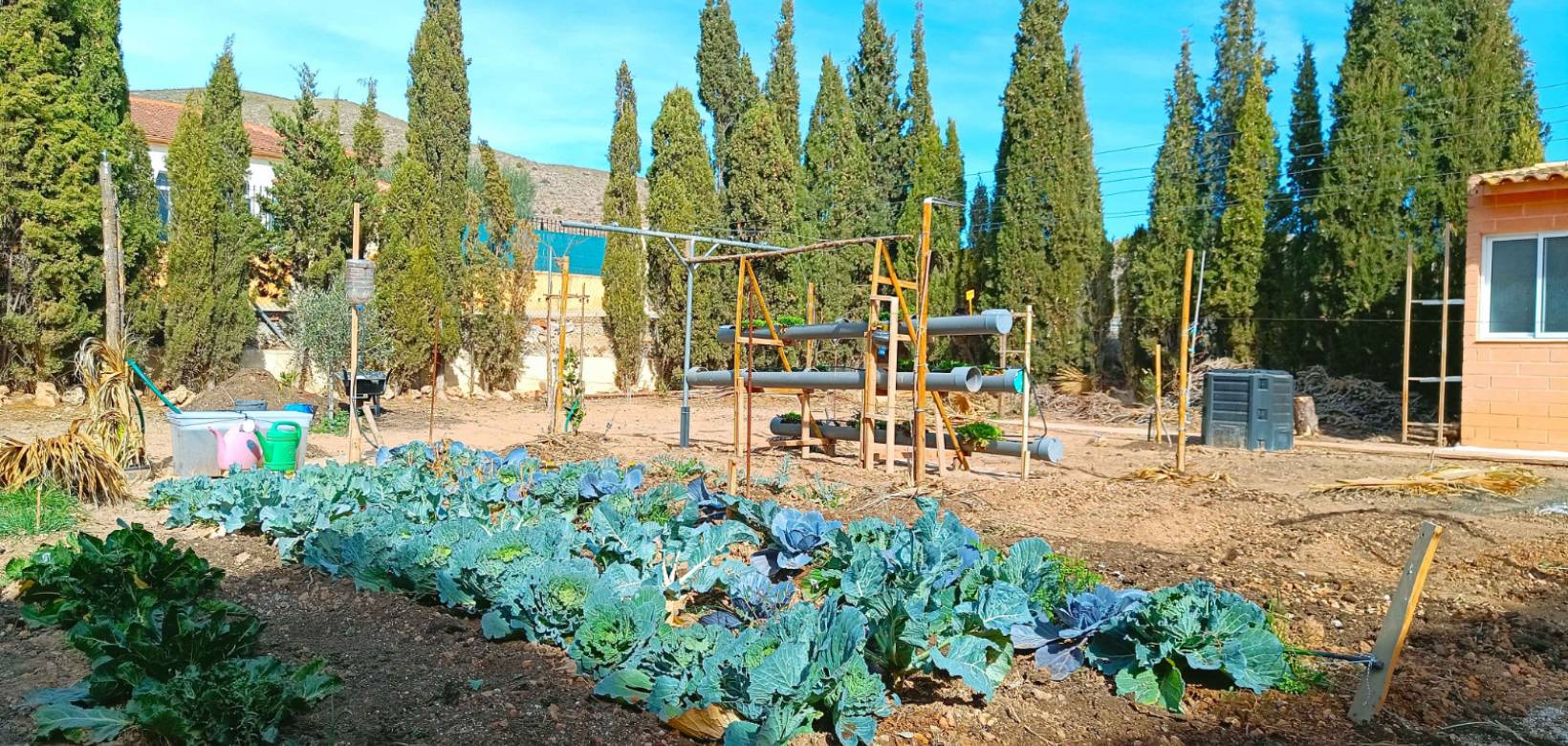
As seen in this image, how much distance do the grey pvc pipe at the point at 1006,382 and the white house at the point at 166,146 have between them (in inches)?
675

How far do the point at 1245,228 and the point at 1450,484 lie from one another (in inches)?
405

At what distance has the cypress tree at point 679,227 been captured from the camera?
21.4m

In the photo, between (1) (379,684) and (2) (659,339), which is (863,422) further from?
(2) (659,339)

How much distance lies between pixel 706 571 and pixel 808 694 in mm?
1453

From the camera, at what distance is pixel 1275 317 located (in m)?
17.0

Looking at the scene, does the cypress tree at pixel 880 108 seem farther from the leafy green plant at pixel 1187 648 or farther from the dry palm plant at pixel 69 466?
the leafy green plant at pixel 1187 648

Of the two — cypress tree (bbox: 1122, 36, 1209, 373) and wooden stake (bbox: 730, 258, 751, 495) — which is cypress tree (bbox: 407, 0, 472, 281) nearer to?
wooden stake (bbox: 730, 258, 751, 495)

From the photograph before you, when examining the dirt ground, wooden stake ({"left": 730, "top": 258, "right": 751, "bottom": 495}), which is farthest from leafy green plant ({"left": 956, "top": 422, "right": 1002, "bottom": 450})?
wooden stake ({"left": 730, "top": 258, "right": 751, "bottom": 495})

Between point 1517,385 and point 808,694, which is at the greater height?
point 1517,385

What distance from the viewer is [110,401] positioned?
752 cm

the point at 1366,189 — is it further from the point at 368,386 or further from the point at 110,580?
the point at 110,580

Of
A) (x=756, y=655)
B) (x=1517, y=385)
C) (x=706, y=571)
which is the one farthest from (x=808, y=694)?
(x=1517, y=385)

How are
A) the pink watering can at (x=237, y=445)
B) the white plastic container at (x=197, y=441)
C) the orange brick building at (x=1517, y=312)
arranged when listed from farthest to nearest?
the orange brick building at (x=1517, y=312), the pink watering can at (x=237, y=445), the white plastic container at (x=197, y=441)

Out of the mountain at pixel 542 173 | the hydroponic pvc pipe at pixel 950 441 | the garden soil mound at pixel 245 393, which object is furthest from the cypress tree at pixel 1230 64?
the mountain at pixel 542 173
